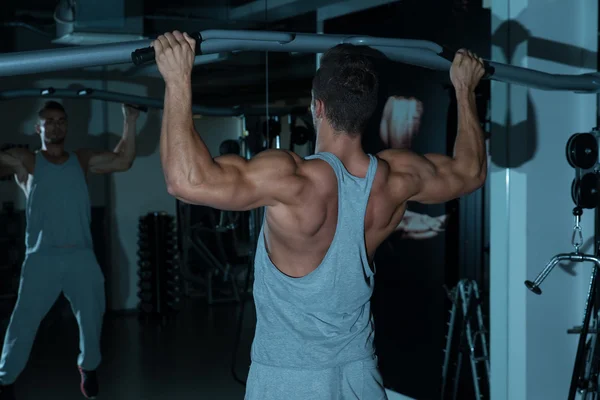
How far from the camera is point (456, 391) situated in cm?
434

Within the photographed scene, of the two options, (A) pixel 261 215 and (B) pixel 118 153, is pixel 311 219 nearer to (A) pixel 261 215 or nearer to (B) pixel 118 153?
(B) pixel 118 153

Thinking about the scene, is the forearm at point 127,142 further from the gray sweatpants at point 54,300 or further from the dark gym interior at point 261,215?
the gray sweatpants at point 54,300

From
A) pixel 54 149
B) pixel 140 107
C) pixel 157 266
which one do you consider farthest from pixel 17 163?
pixel 157 266

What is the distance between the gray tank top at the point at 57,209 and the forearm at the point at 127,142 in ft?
0.73

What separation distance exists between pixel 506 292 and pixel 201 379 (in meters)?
1.87

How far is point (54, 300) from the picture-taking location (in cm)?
421

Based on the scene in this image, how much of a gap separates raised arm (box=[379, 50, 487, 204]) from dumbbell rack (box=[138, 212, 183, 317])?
1905mm

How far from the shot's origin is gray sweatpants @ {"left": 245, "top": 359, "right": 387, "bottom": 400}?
7.70 ft

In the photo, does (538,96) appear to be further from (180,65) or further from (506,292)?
(180,65)

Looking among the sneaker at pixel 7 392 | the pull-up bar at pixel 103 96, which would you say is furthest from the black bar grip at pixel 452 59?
the sneaker at pixel 7 392

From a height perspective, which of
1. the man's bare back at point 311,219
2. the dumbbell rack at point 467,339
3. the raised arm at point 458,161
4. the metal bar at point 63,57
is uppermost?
the metal bar at point 63,57

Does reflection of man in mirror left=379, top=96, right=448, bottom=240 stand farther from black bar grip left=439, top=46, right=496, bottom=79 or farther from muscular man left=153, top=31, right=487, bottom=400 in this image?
muscular man left=153, top=31, right=487, bottom=400

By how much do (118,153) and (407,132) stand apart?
65.7 inches

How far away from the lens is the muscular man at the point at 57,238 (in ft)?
13.0
